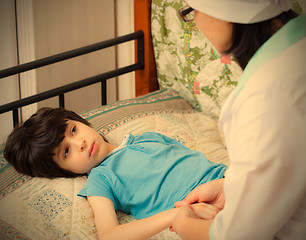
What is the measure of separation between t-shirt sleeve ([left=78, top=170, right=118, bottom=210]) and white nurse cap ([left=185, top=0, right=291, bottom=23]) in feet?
2.10

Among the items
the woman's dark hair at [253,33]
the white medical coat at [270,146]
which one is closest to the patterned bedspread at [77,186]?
the white medical coat at [270,146]

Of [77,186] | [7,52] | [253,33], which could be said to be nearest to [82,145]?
[77,186]

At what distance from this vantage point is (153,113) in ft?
5.51

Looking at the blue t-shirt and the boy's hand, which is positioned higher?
the boy's hand

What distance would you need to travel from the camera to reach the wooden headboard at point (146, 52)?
6.31 feet

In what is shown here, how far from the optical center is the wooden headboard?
1.92 m

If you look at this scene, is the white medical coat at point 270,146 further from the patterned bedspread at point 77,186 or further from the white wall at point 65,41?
the white wall at point 65,41

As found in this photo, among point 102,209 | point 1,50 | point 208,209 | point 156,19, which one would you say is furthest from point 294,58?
point 1,50

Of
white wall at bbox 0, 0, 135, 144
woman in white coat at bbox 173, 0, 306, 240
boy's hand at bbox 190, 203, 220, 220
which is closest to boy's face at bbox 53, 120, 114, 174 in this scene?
boy's hand at bbox 190, 203, 220, 220

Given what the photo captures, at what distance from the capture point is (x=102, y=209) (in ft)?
3.49

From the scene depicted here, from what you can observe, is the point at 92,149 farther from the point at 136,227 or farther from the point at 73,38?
the point at 73,38

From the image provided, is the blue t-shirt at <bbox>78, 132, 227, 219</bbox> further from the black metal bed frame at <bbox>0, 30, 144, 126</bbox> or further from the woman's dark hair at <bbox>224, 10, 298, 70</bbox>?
the woman's dark hair at <bbox>224, 10, 298, 70</bbox>

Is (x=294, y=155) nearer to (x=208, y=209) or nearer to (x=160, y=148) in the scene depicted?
(x=208, y=209)

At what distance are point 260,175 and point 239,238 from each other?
4.7 inches
